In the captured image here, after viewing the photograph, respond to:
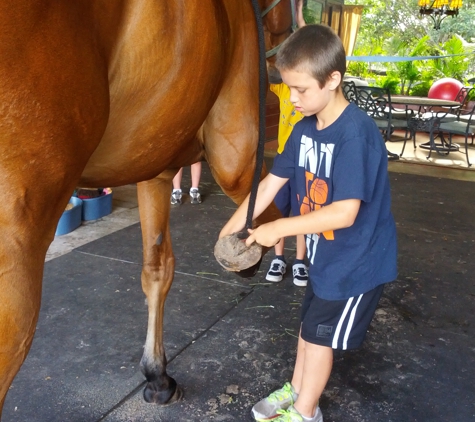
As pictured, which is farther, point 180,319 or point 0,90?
point 180,319

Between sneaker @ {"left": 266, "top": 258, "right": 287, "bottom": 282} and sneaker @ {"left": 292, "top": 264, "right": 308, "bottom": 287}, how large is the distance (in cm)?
7

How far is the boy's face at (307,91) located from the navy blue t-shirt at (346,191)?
0.10m

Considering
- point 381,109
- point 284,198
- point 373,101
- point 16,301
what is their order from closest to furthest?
point 16,301
point 284,198
point 373,101
point 381,109

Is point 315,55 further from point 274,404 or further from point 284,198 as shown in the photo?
point 284,198

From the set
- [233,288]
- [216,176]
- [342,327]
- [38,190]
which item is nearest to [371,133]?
[216,176]

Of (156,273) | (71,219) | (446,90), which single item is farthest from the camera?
(446,90)

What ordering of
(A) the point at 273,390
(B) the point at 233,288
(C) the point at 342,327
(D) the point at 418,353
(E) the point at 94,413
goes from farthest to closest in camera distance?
1. (B) the point at 233,288
2. (D) the point at 418,353
3. (A) the point at 273,390
4. (E) the point at 94,413
5. (C) the point at 342,327

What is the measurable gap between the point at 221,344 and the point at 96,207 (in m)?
2.25

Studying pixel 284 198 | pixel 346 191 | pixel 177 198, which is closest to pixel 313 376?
pixel 346 191

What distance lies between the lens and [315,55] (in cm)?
136

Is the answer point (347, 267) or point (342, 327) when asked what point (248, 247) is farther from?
point (342, 327)

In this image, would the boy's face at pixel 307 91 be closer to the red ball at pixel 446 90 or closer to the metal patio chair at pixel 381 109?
the metal patio chair at pixel 381 109

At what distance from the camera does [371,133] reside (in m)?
1.49

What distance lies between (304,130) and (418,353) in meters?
1.33
